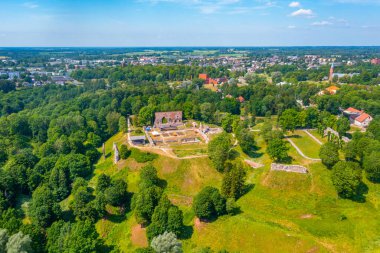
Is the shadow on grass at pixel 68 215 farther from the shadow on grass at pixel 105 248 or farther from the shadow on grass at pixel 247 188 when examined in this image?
the shadow on grass at pixel 247 188

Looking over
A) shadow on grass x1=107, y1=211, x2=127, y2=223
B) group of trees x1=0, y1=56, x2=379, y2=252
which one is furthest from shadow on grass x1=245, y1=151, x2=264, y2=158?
shadow on grass x1=107, y1=211, x2=127, y2=223

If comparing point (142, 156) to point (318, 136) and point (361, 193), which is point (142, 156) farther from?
point (318, 136)

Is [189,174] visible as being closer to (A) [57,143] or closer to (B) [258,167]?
(B) [258,167]

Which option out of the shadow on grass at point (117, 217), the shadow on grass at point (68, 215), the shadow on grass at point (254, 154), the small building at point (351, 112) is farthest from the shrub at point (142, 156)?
the small building at point (351, 112)

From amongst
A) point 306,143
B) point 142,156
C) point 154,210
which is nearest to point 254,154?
point 306,143

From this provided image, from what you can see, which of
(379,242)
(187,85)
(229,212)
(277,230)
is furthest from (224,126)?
(187,85)

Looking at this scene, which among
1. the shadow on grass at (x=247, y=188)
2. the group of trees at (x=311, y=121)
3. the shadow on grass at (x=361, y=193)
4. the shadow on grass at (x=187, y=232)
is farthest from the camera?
the group of trees at (x=311, y=121)

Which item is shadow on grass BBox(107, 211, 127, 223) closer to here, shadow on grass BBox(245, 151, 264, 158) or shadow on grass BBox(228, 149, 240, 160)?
shadow on grass BBox(228, 149, 240, 160)

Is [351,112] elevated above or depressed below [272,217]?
above
